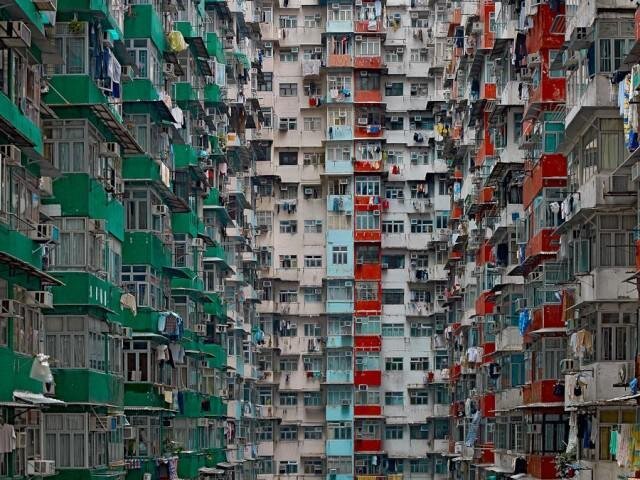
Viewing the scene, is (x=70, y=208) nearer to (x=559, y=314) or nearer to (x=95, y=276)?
(x=95, y=276)

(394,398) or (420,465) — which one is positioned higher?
(394,398)

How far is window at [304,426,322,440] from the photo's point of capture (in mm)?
80000

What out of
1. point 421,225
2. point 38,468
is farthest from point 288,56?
point 38,468

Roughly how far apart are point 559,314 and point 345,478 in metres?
38.7

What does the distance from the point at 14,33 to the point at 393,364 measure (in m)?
56.6

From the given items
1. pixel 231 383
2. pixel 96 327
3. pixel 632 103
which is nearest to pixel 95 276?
pixel 96 327

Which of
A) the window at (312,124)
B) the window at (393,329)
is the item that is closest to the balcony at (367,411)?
the window at (393,329)

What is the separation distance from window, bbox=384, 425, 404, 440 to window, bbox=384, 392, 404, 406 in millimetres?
1150

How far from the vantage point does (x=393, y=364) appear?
80688 mm

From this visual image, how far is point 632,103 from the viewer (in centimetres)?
2869

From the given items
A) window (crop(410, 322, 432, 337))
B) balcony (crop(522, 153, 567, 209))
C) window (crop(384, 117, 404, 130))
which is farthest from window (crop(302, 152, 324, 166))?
balcony (crop(522, 153, 567, 209))

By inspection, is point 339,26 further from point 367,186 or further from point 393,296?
point 393,296

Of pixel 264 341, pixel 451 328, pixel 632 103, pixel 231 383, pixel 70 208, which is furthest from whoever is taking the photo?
pixel 264 341

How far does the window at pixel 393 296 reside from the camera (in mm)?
81125
